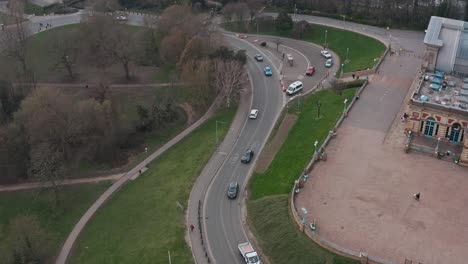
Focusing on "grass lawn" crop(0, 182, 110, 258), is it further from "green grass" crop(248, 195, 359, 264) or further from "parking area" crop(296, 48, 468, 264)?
"parking area" crop(296, 48, 468, 264)

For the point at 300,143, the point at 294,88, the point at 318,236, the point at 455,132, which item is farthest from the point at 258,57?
the point at 318,236

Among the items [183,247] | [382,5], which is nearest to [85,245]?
[183,247]

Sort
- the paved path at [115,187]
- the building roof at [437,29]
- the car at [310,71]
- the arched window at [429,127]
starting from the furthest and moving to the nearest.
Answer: the car at [310,71], the building roof at [437,29], the arched window at [429,127], the paved path at [115,187]

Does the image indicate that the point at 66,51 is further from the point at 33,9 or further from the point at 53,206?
the point at 33,9

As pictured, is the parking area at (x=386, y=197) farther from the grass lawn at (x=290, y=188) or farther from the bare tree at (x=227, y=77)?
the bare tree at (x=227, y=77)

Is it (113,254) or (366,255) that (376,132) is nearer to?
(366,255)

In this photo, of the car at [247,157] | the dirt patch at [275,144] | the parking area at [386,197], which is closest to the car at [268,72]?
the dirt patch at [275,144]
